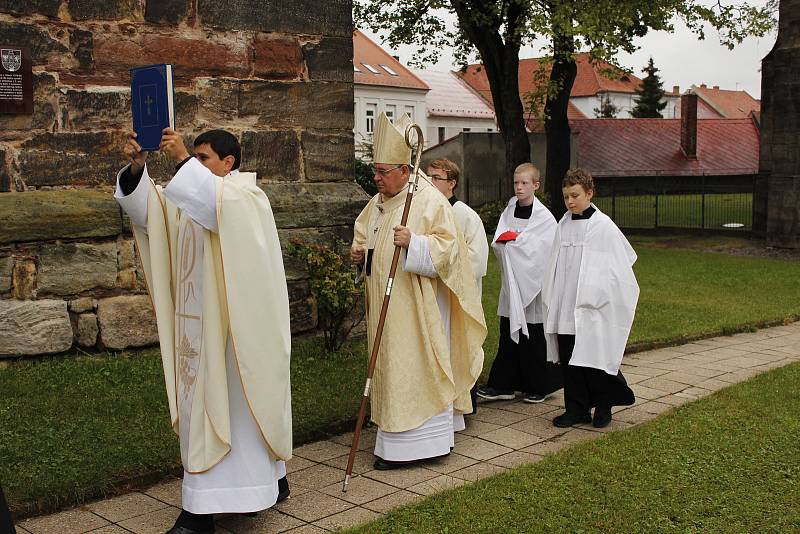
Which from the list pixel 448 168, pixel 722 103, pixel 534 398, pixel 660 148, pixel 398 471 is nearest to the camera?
pixel 398 471

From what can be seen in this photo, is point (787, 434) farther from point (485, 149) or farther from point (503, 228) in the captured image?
point (485, 149)

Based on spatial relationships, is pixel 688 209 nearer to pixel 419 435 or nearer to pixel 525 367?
pixel 525 367

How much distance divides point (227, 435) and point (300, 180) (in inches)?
177

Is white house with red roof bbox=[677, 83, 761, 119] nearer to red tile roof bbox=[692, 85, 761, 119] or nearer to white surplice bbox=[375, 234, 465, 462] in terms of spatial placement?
red tile roof bbox=[692, 85, 761, 119]

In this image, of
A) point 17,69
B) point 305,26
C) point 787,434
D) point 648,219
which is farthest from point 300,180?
point 648,219

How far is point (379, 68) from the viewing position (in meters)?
55.8

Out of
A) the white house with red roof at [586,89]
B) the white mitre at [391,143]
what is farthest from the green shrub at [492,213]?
the white house with red roof at [586,89]

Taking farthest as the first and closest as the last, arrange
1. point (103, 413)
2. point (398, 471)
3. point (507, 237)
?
point (507, 237), point (103, 413), point (398, 471)

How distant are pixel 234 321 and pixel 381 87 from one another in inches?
1979

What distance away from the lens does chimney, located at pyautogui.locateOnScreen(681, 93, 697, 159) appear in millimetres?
52656

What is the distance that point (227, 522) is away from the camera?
5160mm

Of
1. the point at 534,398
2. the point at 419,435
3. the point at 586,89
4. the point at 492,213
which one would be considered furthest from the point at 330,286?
the point at 586,89

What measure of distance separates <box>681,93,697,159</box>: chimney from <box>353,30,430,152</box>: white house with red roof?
1422cm

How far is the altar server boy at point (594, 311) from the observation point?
7.02 metres
